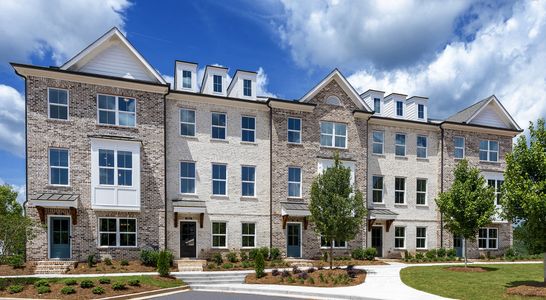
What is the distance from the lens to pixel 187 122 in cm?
2400

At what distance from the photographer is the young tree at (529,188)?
14.4 meters

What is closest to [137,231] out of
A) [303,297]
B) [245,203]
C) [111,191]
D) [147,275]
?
[111,191]

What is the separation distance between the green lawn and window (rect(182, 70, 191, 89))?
56.8 ft

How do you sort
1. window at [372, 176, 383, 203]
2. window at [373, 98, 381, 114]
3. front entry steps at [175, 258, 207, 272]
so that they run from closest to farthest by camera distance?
front entry steps at [175, 258, 207, 272] → window at [372, 176, 383, 203] → window at [373, 98, 381, 114]

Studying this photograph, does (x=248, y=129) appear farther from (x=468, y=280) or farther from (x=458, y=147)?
(x=458, y=147)

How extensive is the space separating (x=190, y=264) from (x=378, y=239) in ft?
46.8

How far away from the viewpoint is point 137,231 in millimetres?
21828

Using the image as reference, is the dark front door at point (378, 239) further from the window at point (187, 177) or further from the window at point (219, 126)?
the window at point (187, 177)

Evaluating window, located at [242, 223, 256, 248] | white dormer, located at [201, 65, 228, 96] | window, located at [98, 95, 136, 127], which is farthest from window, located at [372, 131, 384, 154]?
window, located at [98, 95, 136, 127]

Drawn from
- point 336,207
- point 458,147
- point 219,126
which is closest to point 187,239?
point 219,126

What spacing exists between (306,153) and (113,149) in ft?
40.5

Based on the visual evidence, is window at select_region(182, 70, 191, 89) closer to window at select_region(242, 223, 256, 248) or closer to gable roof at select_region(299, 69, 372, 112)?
gable roof at select_region(299, 69, 372, 112)

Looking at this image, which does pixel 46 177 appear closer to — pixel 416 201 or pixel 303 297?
pixel 303 297

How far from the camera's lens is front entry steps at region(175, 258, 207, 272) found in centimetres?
2056
